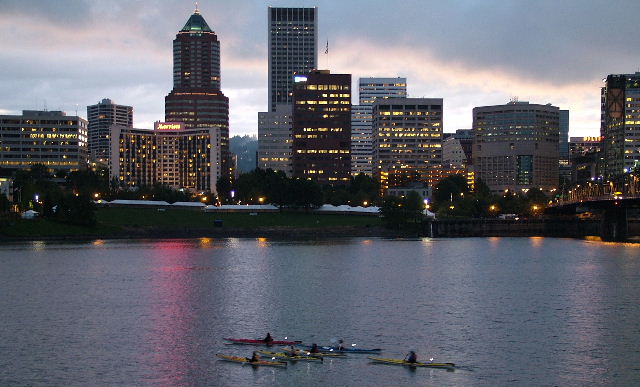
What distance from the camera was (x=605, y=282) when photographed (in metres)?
118

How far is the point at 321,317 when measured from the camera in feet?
284

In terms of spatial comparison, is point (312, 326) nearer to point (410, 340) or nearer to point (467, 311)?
point (410, 340)

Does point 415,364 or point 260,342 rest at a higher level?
point 260,342

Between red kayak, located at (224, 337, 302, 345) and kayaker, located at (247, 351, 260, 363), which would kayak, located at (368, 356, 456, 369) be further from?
red kayak, located at (224, 337, 302, 345)

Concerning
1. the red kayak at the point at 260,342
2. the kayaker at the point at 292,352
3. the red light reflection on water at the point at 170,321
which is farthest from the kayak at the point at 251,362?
the red kayak at the point at 260,342

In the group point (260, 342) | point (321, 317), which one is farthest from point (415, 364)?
point (321, 317)

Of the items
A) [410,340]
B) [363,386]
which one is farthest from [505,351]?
[363,386]

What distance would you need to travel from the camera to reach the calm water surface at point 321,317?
206 ft

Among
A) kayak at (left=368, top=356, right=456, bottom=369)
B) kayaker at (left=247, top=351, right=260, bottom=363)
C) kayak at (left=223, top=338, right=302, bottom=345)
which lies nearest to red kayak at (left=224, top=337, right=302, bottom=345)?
kayak at (left=223, top=338, right=302, bottom=345)

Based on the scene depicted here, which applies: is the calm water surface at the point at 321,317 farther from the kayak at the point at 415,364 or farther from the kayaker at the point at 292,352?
the kayaker at the point at 292,352

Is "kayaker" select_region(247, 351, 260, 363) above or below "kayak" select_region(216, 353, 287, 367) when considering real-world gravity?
above

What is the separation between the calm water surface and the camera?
6281cm

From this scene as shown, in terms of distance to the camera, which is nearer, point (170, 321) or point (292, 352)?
point (292, 352)

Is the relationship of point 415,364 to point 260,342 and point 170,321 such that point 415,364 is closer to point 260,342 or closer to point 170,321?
point 260,342
